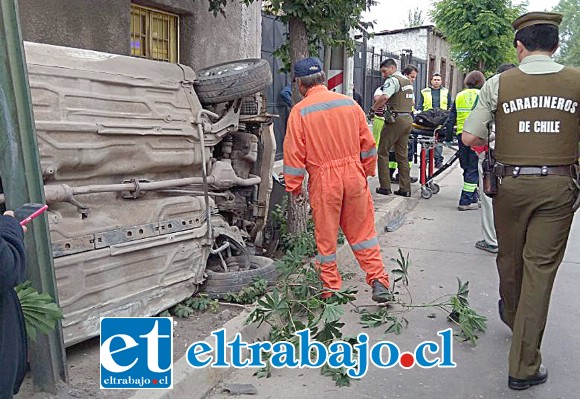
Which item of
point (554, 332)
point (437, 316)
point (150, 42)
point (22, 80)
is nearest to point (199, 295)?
point (437, 316)

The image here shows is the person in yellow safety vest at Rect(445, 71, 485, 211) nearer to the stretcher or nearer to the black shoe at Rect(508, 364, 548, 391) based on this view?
the stretcher

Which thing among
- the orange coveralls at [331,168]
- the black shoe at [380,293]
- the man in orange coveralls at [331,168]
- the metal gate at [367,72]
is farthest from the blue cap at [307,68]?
the metal gate at [367,72]

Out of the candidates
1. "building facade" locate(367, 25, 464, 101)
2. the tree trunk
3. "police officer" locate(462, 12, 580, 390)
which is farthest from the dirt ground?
"building facade" locate(367, 25, 464, 101)

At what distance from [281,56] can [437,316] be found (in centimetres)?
310

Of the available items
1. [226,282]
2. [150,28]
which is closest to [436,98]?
[150,28]

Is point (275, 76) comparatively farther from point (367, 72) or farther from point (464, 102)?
point (367, 72)

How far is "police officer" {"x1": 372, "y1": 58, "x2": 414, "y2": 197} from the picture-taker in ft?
30.1

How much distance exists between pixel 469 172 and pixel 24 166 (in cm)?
681

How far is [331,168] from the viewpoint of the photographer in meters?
4.70

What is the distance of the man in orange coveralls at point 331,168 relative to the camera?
468cm

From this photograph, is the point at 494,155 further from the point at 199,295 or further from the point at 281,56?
the point at 281,56

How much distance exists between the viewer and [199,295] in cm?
473

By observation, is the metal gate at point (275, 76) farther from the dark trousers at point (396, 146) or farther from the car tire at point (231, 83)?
the car tire at point (231, 83)

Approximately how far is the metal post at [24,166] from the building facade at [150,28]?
2.57m
